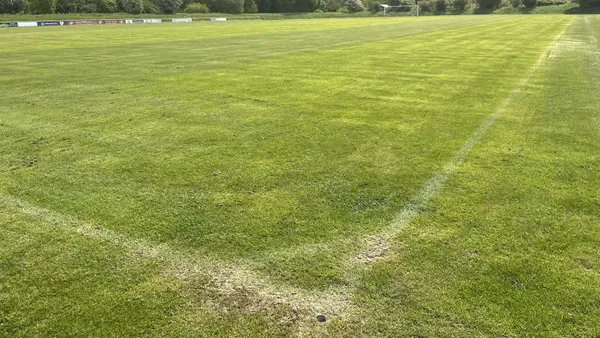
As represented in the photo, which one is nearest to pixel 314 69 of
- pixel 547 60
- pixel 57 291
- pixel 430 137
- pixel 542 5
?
pixel 430 137

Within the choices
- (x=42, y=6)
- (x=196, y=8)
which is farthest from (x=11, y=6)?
(x=196, y=8)

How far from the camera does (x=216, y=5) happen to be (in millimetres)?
106500

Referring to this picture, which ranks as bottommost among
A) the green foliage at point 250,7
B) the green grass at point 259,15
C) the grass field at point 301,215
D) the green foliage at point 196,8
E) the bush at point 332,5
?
the grass field at point 301,215

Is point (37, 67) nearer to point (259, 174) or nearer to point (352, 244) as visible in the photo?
point (259, 174)

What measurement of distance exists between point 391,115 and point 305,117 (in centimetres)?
178

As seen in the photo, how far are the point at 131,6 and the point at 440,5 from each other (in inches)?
2880

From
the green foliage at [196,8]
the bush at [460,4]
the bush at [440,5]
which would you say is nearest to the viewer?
the green foliage at [196,8]

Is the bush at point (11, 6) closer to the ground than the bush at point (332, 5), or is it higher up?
closer to the ground

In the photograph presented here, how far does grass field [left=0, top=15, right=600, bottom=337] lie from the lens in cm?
337

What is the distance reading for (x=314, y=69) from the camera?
15156mm

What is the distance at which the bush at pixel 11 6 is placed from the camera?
78.1m

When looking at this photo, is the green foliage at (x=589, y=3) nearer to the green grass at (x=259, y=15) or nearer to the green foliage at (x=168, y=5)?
the green grass at (x=259, y=15)

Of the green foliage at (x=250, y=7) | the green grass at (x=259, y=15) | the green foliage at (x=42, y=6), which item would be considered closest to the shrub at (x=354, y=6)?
the green grass at (x=259, y=15)

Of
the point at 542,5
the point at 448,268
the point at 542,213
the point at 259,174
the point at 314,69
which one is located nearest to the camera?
the point at 448,268
